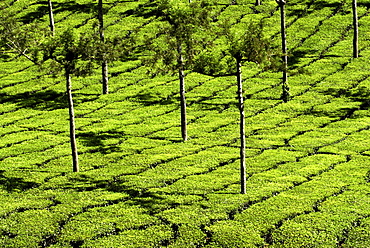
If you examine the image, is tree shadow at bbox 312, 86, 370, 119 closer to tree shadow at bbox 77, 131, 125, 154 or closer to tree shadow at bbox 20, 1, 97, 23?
tree shadow at bbox 77, 131, 125, 154

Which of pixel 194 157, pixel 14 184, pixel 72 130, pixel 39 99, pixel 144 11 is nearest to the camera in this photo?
pixel 14 184

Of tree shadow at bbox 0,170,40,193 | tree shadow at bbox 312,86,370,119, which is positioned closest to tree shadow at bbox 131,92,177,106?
tree shadow at bbox 312,86,370,119

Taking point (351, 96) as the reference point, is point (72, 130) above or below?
above

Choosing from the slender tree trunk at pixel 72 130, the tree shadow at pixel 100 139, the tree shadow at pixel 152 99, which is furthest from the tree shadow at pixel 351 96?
the slender tree trunk at pixel 72 130

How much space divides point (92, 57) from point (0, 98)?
2093 cm

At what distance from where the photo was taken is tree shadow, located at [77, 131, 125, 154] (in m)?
34.0

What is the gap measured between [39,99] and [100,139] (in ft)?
42.9

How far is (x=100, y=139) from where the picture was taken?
118 ft

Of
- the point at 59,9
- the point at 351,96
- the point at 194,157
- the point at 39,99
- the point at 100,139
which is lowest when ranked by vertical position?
the point at 194,157

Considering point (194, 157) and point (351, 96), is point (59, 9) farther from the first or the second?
point (194, 157)

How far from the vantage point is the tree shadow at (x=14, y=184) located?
28438 millimetres

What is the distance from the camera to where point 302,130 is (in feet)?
116

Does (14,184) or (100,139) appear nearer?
(14,184)

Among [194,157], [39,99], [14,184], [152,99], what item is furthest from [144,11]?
[14,184]
